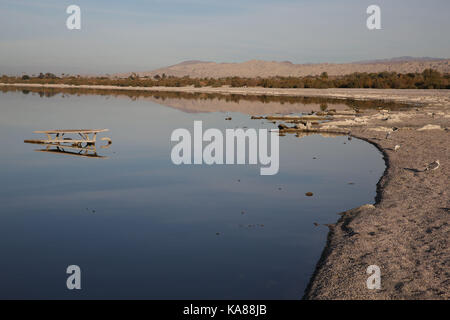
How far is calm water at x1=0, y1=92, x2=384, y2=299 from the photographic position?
7.27 m

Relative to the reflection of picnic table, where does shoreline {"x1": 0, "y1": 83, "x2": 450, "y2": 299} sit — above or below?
below

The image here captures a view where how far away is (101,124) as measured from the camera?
29.4 m

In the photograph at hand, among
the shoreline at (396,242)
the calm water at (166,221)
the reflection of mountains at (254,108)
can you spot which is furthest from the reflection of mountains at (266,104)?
the shoreline at (396,242)

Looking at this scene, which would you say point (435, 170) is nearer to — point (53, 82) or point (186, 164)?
point (186, 164)

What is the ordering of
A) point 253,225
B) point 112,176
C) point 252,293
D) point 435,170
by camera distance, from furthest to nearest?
point 112,176
point 435,170
point 253,225
point 252,293

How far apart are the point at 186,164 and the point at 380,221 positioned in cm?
857

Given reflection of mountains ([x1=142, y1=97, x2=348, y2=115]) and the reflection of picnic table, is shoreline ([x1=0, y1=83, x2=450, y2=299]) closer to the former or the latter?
the reflection of picnic table

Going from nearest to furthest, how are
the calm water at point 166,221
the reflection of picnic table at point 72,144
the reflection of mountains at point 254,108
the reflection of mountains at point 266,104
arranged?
the calm water at point 166,221 < the reflection of picnic table at point 72,144 < the reflection of mountains at point 254,108 < the reflection of mountains at point 266,104

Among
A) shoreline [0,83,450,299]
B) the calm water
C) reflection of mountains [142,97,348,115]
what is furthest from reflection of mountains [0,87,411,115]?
shoreline [0,83,450,299]

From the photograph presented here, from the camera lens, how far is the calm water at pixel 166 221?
727 centimetres

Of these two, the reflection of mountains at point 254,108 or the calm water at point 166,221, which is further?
the reflection of mountains at point 254,108

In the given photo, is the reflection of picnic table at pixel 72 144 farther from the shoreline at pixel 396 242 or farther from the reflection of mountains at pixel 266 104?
the reflection of mountains at pixel 266 104

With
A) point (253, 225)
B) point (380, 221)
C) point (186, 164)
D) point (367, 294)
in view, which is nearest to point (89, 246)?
point (253, 225)

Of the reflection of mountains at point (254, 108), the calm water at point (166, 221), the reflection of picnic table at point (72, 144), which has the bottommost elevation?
the calm water at point (166, 221)
